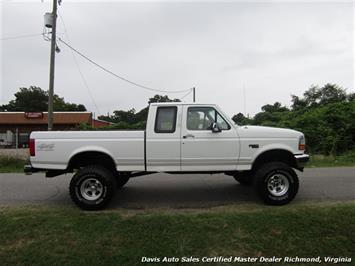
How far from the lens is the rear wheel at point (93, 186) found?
5.65 metres

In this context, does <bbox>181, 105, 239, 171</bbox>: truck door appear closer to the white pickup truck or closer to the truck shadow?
the white pickup truck

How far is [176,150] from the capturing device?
19.1 ft

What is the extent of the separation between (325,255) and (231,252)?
1.27 metres

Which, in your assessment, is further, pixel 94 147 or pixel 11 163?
pixel 11 163

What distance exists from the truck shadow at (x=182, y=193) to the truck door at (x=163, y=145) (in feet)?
2.79

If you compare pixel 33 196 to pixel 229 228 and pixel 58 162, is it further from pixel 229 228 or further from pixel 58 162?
pixel 229 228

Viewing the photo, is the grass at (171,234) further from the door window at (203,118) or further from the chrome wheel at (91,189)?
the door window at (203,118)

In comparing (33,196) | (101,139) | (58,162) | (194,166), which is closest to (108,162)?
(101,139)

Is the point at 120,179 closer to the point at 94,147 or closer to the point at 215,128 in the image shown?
the point at 94,147

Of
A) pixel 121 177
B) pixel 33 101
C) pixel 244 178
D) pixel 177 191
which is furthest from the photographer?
pixel 33 101

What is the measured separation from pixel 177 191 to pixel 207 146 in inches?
79.0

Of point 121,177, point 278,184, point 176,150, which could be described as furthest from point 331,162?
point 121,177

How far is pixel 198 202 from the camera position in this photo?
622cm

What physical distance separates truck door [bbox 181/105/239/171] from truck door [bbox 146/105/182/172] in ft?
0.40
